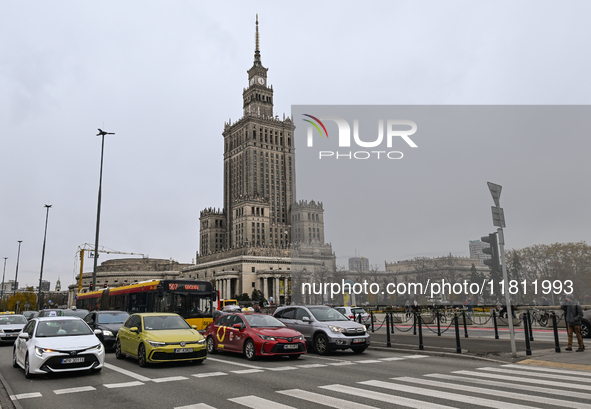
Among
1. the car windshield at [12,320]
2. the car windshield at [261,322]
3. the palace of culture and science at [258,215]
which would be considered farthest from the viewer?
the palace of culture and science at [258,215]

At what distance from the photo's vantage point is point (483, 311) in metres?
42.7

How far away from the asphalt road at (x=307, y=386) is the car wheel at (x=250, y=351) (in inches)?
13.0

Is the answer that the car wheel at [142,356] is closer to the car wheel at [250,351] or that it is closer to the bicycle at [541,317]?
the car wheel at [250,351]

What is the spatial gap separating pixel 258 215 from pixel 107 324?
12722 centimetres

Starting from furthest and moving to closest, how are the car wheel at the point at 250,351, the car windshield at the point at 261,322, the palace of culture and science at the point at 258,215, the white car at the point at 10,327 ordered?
1. the palace of culture and science at the point at 258,215
2. the white car at the point at 10,327
3. the car windshield at the point at 261,322
4. the car wheel at the point at 250,351

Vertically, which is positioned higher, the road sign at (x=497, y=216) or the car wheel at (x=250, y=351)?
the road sign at (x=497, y=216)

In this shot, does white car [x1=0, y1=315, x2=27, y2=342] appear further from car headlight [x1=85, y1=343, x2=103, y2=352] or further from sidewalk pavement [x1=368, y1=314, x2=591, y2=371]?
sidewalk pavement [x1=368, y1=314, x2=591, y2=371]

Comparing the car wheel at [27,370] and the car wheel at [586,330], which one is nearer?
the car wheel at [27,370]

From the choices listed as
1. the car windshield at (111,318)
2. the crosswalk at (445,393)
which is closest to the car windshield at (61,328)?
the crosswalk at (445,393)

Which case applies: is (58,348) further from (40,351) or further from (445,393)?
(445,393)

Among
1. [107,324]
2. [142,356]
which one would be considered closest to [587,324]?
[142,356]

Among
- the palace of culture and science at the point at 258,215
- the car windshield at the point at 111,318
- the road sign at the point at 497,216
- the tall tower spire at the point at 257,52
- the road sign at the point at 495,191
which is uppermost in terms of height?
the tall tower spire at the point at 257,52

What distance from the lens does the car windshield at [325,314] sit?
1599 cm

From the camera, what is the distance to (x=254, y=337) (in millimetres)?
13477
